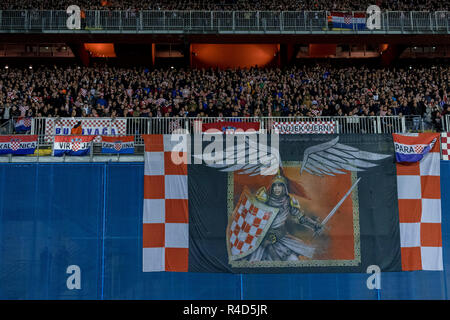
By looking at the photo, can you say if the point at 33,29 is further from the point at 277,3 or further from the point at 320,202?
the point at 320,202

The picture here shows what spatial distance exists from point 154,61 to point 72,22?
6796 mm

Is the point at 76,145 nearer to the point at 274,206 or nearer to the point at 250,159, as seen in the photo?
the point at 250,159

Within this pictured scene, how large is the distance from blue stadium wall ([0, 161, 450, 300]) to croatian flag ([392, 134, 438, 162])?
2209 mm

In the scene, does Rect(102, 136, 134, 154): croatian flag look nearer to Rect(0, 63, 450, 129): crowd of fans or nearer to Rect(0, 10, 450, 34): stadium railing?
Rect(0, 63, 450, 129): crowd of fans

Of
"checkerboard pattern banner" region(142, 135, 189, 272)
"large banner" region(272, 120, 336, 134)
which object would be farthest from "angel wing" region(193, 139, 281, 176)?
"large banner" region(272, 120, 336, 134)

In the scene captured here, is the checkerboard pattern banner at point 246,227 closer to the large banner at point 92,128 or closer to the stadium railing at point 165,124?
the stadium railing at point 165,124

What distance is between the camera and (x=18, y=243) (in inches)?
485

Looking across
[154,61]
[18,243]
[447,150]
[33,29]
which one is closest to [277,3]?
[154,61]

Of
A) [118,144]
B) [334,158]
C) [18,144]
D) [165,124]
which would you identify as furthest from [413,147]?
[18,144]

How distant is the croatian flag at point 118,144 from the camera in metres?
13.5

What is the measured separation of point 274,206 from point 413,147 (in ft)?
13.6

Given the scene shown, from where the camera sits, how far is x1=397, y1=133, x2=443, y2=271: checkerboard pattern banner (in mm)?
11836

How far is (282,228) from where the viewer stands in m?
12.0

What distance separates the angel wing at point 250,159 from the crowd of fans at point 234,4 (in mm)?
17089
